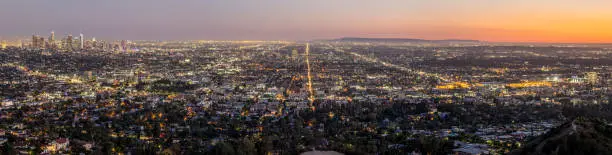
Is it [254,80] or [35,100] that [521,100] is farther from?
[35,100]

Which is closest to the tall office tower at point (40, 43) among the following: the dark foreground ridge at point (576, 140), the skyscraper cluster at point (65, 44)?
the skyscraper cluster at point (65, 44)

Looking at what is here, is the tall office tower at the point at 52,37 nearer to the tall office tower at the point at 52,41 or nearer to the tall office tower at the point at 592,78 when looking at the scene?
the tall office tower at the point at 52,41

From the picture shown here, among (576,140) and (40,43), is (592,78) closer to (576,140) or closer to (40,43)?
(576,140)

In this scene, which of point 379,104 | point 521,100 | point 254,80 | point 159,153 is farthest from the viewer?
point 254,80

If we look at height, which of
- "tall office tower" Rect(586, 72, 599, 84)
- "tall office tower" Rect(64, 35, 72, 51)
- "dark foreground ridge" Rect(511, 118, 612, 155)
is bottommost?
"tall office tower" Rect(586, 72, 599, 84)

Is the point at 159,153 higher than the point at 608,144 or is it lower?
lower

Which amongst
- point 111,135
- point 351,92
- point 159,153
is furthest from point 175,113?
point 351,92

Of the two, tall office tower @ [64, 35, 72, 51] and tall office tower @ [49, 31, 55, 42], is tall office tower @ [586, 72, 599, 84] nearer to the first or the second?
tall office tower @ [64, 35, 72, 51]

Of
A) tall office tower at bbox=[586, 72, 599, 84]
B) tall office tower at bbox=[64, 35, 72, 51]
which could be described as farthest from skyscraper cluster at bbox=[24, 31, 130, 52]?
tall office tower at bbox=[586, 72, 599, 84]
